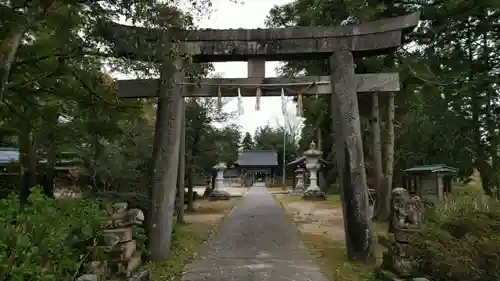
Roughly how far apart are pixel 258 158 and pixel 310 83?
5024 cm

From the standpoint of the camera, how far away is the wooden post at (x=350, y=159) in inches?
320

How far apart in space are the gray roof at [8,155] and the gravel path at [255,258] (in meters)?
8.57

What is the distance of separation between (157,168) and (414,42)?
9240 millimetres

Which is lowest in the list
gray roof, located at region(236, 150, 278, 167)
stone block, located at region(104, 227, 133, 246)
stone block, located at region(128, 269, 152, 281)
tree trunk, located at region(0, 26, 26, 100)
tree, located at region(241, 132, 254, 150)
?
stone block, located at region(128, 269, 152, 281)

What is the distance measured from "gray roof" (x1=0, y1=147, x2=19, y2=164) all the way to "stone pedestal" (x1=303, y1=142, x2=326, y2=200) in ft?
61.4

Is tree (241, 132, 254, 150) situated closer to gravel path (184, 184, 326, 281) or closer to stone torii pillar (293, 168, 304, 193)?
stone torii pillar (293, 168, 304, 193)

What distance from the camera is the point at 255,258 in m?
8.70

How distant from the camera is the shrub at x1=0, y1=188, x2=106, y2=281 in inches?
138

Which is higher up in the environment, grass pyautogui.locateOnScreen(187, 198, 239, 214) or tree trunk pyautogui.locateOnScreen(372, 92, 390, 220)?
tree trunk pyautogui.locateOnScreen(372, 92, 390, 220)

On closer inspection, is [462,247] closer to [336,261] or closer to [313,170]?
[336,261]

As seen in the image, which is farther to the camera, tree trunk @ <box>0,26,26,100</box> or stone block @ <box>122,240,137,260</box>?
stone block @ <box>122,240,137,260</box>

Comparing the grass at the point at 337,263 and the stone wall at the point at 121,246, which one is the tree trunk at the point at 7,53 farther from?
the grass at the point at 337,263

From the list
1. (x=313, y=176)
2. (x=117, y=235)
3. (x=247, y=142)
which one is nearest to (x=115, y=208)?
(x=117, y=235)

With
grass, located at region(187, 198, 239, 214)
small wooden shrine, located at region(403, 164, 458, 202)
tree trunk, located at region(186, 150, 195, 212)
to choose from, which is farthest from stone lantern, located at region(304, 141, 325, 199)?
tree trunk, located at region(186, 150, 195, 212)
